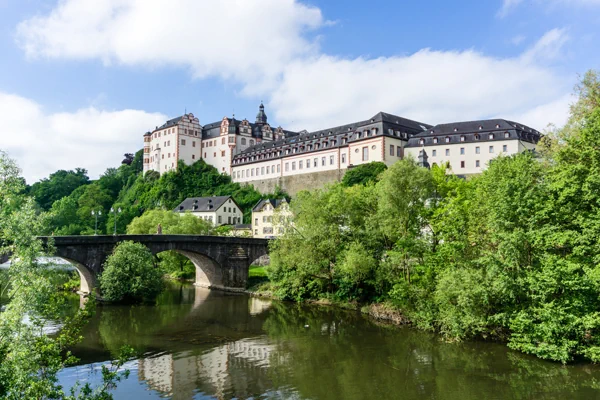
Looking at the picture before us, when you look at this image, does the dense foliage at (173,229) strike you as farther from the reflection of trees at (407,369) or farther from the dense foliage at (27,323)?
the dense foliage at (27,323)

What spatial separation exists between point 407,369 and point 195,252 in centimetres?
2417

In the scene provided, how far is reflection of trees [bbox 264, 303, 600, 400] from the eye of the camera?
1548 centimetres

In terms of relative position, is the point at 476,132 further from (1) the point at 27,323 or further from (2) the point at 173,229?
(1) the point at 27,323

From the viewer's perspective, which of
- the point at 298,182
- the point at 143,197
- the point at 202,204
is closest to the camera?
the point at 202,204

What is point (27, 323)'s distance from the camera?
952 centimetres

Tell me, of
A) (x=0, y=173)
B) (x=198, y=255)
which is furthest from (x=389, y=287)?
(x=0, y=173)

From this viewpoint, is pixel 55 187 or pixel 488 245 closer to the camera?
pixel 488 245

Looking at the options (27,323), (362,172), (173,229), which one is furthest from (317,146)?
(27,323)

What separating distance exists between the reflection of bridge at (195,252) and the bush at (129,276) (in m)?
1.10

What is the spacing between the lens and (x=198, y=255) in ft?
131

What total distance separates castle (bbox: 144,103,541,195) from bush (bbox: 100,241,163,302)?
23.7m

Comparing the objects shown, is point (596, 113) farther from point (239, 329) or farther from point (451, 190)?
point (239, 329)

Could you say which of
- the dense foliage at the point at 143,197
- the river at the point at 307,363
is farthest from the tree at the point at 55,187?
the river at the point at 307,363

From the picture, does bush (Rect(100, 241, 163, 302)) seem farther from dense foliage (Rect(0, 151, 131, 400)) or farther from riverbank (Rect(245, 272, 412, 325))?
dense foliage (Rect(0, 151, 131, 400))
